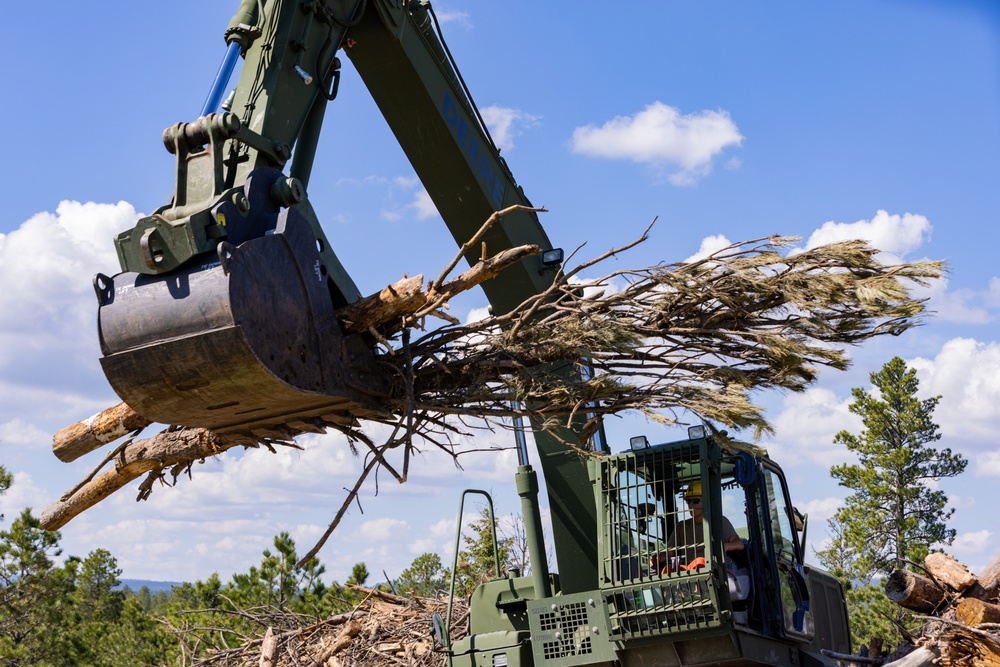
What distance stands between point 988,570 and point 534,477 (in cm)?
395

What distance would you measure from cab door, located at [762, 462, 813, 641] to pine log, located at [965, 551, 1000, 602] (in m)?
2.22

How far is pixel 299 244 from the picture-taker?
520cm

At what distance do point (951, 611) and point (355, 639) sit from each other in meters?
4.83

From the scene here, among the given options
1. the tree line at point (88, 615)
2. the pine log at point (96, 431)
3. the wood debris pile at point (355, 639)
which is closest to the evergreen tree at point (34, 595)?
the tree line at point (88, 615)

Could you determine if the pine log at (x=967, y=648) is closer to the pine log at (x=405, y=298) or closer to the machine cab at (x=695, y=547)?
the machine cab at (x=695, y=547)

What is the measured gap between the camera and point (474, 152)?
770 centimetres

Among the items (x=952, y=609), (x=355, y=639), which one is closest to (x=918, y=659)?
(x=952, y=609)

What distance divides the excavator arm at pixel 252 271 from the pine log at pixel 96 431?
39.4 inches

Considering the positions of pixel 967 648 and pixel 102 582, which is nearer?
pixel 967 648

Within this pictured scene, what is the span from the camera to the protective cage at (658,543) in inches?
231

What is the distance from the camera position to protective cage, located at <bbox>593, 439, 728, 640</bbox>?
5.88m

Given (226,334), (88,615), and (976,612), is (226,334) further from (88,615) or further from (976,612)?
(88,615)

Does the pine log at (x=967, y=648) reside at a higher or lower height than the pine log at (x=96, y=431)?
lower

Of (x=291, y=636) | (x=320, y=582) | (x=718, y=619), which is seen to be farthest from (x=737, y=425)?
(x=320, y=582)
